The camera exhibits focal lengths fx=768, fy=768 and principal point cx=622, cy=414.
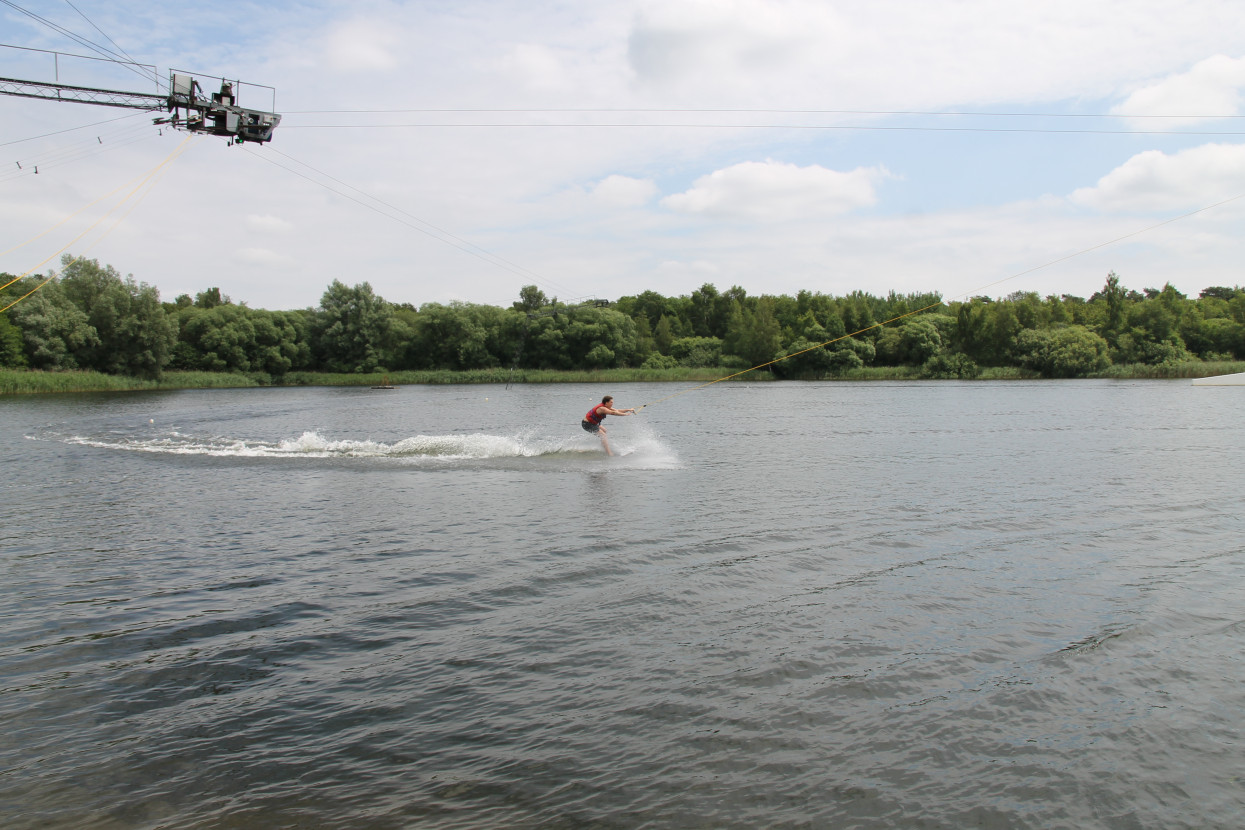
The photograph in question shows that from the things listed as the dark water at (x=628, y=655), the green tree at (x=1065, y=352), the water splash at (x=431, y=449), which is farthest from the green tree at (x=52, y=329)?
the green tree at (x=1065, y=352)

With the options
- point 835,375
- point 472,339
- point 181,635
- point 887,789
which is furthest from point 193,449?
point 835,375

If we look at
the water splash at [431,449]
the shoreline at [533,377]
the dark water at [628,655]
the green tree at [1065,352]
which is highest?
the green tree at [1065,352]

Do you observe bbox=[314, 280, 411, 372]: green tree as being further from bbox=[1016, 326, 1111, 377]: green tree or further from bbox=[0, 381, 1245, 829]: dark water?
bbox=[0, 381, 1245, 829]: dark water

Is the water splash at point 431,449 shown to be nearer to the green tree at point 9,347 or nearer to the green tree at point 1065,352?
the green tree at point 9,347

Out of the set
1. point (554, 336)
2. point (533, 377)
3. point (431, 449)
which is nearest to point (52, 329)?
point (533, 377)

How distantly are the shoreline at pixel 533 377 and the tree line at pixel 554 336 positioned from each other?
6.24ft

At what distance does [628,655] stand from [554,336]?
100686mm

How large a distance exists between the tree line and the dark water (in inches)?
2475

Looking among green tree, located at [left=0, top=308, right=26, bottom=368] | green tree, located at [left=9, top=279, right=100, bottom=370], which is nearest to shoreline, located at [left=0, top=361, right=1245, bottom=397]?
green tree, located at [left=9, top=279, right=100, bottom=370]

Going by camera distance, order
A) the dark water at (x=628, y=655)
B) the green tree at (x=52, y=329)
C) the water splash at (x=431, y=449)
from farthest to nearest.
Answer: the green tree at (x=52, y=329) < the water splash at (x=431, y=449) < the dark water at (x=628, y=655)

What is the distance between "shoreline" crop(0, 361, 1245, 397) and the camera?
76.2m

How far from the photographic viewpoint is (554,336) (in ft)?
353

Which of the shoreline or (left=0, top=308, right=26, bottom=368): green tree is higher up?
(left=0, top=308, right=26, bottom=368): green tree

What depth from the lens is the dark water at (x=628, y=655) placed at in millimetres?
5953
